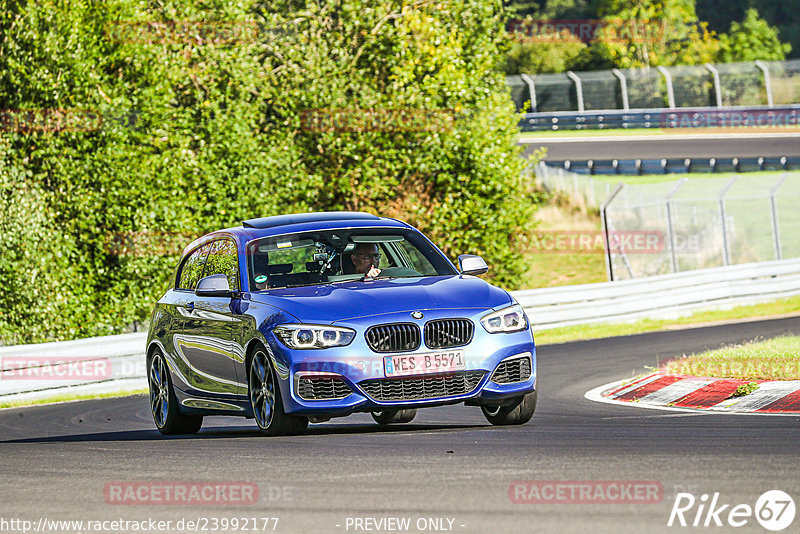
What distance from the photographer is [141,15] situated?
1026 inches

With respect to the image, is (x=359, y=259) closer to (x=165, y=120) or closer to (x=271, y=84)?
(x=165, y=120)

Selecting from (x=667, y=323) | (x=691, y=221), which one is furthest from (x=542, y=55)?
(x=667, y=323)

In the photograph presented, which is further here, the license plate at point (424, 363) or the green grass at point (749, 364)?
the green grass at point (749, 364)

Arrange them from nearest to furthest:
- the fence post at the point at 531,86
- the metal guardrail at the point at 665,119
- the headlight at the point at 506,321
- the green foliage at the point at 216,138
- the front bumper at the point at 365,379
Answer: the front bumper at the point at 365,379
the headlight at the point at 506,321
the green foliage at the point at 216,138
the fence post at the point at 531,86
the metal guardrail at the point at 665,119

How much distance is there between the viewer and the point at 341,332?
9.24 metres

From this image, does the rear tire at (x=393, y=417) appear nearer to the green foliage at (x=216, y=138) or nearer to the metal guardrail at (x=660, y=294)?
the metal guardrail at (x=660, y=294)

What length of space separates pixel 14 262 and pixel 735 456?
18228 millimetres

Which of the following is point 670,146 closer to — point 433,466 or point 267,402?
point 267,402

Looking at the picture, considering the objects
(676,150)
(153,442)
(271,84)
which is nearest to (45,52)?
(271,84)

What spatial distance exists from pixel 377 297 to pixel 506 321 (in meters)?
0.95

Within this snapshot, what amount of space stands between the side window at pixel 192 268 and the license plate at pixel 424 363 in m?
2.89

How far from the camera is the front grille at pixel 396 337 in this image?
9.27m
